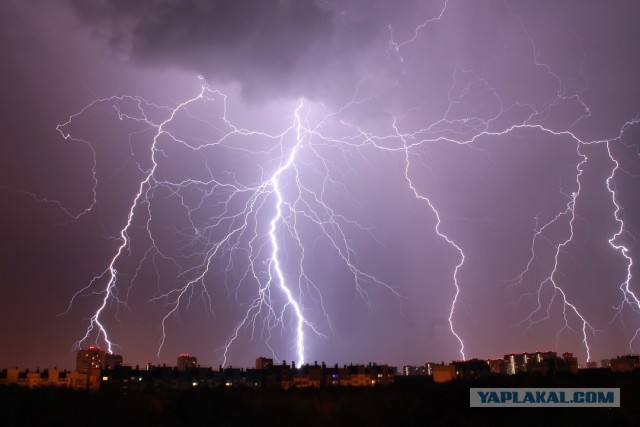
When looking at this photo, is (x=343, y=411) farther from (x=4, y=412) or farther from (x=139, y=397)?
(x=4, y=412)

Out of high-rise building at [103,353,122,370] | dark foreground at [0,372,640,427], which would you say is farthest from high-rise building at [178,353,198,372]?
dark foreground at [0,372,640,427]

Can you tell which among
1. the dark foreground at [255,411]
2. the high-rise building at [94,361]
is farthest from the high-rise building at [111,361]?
the dark foreground at [255,411]

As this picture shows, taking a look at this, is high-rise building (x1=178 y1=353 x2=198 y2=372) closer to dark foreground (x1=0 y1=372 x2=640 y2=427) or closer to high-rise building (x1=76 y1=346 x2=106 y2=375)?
high-rise building (x1=76 y1=346 x2=106 y2=375)

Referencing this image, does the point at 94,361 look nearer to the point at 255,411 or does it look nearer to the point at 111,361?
the point at 111,361

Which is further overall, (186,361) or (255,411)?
(186,361)

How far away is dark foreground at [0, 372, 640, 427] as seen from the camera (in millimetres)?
9172

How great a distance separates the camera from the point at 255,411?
10156 millimetres

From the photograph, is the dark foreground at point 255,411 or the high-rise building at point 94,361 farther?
the high-rise building at point 94,361

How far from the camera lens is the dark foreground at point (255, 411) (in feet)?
30.1

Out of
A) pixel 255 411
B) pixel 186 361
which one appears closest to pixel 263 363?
pixel 186 361

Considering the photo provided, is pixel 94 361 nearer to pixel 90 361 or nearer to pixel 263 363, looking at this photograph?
pixel 90 361

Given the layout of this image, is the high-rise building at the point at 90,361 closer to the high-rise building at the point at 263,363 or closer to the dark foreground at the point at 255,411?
the high-rise building at the point at 263,363

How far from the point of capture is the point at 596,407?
1060 cm

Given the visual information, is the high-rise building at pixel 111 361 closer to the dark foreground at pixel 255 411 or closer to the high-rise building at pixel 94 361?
the high-rise building at pixel 94 361
